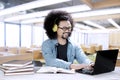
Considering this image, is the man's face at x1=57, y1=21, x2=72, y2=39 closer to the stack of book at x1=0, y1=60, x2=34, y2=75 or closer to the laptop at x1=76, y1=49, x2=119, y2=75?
the laptop at x1=76, y1=49, x2=119, y2=75

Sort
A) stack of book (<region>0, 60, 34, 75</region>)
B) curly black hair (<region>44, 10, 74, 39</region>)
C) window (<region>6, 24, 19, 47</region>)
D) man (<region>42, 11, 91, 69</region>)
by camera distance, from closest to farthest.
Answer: stack of book (<region>0, 60, 34, 75</region>)
man (<region>42, 11, 91, 69</region>)
curly black hair (<region>44, 10, 74, 39</region>)
window (<region>6, 24, 19, 47</region>)

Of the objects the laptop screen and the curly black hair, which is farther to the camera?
the curly black hair

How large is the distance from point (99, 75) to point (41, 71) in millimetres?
424

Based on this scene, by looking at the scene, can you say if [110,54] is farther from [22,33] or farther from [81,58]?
[22,33]

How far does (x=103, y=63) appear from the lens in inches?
47.4

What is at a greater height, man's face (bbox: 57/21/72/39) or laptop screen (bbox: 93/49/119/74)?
man's face (bbox: 57/21/72/39)

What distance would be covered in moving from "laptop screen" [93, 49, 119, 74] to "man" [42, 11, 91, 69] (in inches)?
11.3

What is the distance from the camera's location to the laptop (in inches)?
45.6

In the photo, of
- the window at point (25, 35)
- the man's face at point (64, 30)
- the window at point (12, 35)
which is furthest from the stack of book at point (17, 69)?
the window at point (25, 35)

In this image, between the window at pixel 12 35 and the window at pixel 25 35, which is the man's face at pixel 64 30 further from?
the window at pixel 25 35

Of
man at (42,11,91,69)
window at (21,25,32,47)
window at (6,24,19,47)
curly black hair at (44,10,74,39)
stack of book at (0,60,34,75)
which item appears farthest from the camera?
window at (21,25,32,47)

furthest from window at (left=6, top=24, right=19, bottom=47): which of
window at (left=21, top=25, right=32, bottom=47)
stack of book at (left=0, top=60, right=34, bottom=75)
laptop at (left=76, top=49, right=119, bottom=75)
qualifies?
laptop at (left=76, top=49, right=119, bottom=75)

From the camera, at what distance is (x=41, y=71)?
1.22 m

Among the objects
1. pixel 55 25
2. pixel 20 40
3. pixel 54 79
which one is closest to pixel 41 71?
pixel 54 79
